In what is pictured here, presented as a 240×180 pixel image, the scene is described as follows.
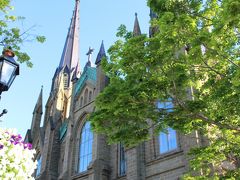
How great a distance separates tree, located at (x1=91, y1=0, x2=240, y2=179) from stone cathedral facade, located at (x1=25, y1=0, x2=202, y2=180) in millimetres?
2778

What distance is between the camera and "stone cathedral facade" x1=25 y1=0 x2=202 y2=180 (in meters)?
16.4

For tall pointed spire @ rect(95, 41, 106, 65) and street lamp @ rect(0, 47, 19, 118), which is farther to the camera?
tall pointed spire @ rect(95, 41, 106, 65)

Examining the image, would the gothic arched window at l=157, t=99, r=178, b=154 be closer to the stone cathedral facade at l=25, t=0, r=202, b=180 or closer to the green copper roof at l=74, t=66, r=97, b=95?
the stone cathedral facade at l=25, t=0, r=202, b=180

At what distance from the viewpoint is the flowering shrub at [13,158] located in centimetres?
564

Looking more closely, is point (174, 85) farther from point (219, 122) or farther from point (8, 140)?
point (8, 140)

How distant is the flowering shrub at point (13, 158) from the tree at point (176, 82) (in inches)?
139

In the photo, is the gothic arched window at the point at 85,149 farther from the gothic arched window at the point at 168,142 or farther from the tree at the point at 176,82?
the tree at the point at 176,82

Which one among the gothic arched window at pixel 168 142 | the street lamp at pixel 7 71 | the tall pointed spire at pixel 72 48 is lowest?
the street lamp at pixel 7 71

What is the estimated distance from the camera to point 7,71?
238 inches

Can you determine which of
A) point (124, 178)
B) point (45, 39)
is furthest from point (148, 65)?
point (124, 178)

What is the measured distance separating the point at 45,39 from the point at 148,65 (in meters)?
3.80

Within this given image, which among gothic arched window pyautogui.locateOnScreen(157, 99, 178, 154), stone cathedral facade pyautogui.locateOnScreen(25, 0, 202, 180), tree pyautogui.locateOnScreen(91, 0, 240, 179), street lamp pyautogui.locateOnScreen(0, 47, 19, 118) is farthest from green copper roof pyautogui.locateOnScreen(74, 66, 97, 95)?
A: street lamp pyautogui.locateOnScreen(0, 47, 19, 118)

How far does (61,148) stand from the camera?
27719 mm

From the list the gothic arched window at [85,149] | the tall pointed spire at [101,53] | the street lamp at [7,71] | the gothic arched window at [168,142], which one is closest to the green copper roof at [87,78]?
the tall pointed spire at [101,53]
